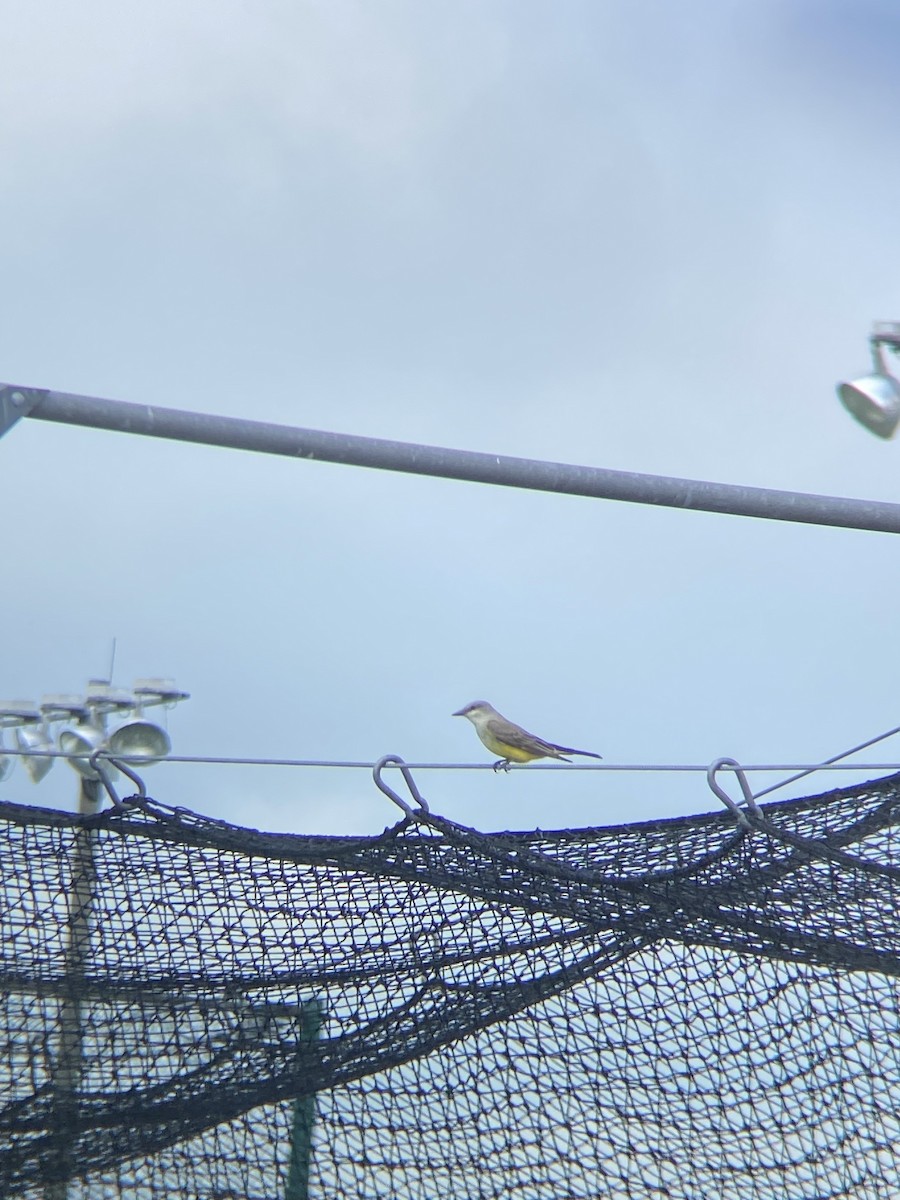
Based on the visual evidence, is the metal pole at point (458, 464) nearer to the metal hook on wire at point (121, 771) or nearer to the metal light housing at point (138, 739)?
the metal hook on wire at point (121, 771)

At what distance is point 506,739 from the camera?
5195 mm

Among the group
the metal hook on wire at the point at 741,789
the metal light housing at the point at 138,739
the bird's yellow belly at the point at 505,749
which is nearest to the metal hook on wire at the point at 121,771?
the metal hook on wire at the point at 741,789

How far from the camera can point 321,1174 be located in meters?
3.51

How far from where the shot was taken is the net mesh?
3.30 metres

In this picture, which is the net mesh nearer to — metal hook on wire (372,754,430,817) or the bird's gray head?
metal hook on wire (372,754,430,817)

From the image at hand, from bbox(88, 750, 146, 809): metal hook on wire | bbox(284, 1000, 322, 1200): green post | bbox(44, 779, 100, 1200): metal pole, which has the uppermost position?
bbox(88, 750, 146, 809): metal hook on wire

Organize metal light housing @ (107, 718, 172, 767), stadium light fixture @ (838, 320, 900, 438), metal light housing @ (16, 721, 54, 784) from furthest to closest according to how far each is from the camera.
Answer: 1. metal light housing @ (16, 721, 54, 784)
2. metal light housing @ (107, 718, 172, 767)
3. stadium light fixture @ (838, 320, 900, 438)

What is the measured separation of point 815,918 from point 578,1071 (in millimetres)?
626

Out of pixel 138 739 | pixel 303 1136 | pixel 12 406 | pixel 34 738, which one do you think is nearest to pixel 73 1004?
pixel 303 1136

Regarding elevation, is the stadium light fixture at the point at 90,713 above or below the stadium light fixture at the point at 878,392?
above

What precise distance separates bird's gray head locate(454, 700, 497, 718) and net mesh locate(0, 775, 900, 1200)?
1977mm

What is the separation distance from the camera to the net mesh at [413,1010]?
330 centimetres

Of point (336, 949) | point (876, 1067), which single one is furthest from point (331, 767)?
point (876, 1067)

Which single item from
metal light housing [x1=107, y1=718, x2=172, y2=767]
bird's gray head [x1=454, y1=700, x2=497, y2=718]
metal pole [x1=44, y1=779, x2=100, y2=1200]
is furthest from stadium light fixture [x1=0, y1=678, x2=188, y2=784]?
metal pole [x1=44, y1=779, x2=100, y2=1200]
